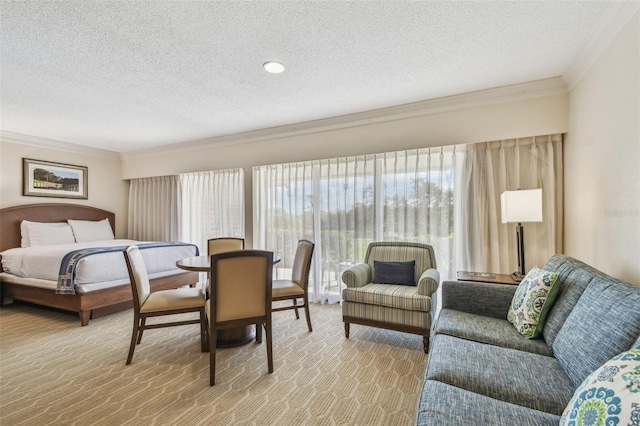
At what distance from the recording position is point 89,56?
2.36 meters

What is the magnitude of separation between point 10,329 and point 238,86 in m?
3.68

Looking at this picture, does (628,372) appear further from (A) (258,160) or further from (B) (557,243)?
(A) (258,160)

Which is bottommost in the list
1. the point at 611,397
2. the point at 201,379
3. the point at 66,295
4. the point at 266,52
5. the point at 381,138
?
the point at 201,379

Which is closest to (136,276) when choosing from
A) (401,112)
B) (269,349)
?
(269,349)

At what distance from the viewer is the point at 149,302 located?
247 centimetres

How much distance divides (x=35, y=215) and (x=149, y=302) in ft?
12.9

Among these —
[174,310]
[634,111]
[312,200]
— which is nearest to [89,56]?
[174,310]

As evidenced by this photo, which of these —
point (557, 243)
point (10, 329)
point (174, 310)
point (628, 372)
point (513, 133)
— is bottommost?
point (10, 329)

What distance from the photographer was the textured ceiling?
188cm

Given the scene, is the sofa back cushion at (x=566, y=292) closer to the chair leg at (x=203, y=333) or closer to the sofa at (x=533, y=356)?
the sofa at (x=533, y=356)

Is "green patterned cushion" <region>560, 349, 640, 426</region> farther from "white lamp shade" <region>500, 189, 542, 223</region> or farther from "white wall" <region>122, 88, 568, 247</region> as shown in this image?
"white wall" <region>122, 88, 568, 247</region>

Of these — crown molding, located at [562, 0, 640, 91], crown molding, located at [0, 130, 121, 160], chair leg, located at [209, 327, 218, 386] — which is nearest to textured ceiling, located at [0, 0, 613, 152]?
crown molding, located at [562, 0, 640, 91]

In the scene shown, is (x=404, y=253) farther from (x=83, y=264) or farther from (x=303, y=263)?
(x=83, y=264)

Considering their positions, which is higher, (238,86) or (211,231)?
(238,86)
